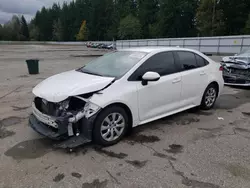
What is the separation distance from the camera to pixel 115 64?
404 centimetres

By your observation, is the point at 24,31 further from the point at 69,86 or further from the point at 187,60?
the point at 69,86

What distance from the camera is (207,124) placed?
14.2 feet

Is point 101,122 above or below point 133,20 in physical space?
below

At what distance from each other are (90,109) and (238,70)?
22.0 feet

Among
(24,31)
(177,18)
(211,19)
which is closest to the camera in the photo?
(211,19)

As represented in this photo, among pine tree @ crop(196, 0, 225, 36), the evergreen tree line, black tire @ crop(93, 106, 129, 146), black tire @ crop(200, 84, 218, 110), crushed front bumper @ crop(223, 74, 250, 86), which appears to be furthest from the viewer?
the evergreen tree line

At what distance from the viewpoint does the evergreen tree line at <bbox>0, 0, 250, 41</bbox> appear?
1869 inches

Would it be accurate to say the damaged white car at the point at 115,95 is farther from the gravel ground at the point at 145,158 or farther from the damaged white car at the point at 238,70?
the damaged white car at the point at 238,70

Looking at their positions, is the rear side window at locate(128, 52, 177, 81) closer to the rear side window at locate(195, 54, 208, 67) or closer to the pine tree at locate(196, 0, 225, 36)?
the rear side window at locate(195, 54, 208, 67)

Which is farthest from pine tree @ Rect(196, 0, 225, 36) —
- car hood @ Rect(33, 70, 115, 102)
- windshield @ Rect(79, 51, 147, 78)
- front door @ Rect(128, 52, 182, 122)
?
car hood @ Rect(33, 70, 115, 102)

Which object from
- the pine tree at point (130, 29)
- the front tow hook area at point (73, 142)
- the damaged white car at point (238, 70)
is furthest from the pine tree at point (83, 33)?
the front tow hook area at point (73, 142)

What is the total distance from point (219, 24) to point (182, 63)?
153ft

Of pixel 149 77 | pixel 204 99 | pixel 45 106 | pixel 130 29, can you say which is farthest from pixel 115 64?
pixel 130 29

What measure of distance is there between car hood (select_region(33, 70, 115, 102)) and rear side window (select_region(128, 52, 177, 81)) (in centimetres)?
51
